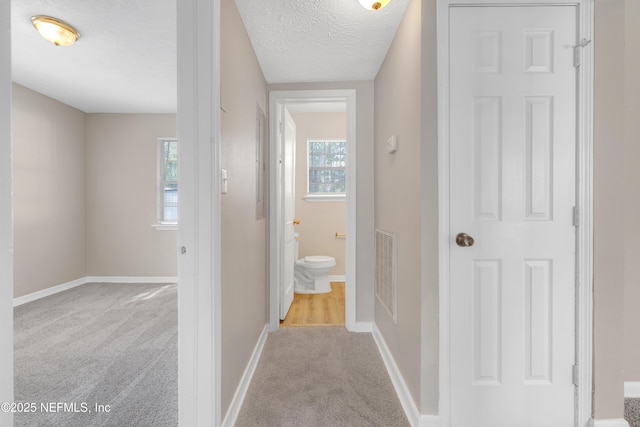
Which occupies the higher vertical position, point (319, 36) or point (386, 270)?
point (319, 36)

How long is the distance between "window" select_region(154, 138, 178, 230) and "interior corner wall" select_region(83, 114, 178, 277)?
0.08 metres

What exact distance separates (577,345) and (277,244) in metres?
2.11

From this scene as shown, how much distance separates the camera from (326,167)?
186 inches

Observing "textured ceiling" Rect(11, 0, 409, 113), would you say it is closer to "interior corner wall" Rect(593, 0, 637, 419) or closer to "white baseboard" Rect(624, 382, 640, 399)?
"interior corner wall" Rect(593, 0, 637, 419)

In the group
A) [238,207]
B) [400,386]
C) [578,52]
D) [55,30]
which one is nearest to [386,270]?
[400,386]

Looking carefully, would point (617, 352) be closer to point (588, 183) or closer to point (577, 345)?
point (577, 345)

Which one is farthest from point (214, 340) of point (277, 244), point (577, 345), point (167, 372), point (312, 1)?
point (312, 1)

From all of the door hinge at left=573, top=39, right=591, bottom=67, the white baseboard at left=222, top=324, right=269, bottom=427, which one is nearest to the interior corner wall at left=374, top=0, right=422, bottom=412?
the door hinge at left=573, top=39, right=591, bottom=67

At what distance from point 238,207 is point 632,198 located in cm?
224

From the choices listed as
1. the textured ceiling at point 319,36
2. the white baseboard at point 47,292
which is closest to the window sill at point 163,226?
the white baseboard at point 47,292

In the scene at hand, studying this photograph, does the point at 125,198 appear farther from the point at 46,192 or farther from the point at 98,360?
the point at 98,360

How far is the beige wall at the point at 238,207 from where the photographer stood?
5.06 feet

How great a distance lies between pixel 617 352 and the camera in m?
1.47

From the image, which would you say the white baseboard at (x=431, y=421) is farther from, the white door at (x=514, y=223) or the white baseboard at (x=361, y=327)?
the white baseboard at (x=361, y=327)
